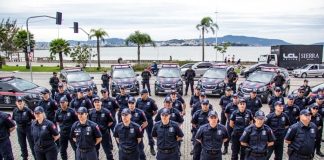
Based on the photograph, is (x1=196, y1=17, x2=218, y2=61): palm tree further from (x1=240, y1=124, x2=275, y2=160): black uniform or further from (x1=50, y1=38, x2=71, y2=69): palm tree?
(x1=240, y1=124, x2=275, y2=160): black uniform

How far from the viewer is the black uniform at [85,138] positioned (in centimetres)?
786

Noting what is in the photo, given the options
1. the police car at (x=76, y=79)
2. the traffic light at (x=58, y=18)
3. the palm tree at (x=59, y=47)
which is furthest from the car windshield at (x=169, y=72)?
the palm tree at (x=59, y=47)

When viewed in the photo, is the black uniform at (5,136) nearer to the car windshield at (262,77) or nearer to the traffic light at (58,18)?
the car windshield at (262,77)

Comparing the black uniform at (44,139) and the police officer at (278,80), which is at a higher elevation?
the police officer at (278,80)

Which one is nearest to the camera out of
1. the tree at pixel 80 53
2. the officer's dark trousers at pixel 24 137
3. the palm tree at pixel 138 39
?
the officer's dark trousers at pixel 24 137

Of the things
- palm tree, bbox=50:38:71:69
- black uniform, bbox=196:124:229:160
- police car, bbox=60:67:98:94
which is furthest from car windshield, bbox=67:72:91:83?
palm tree, bbox=50:38:71:69

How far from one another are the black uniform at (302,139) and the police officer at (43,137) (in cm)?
542

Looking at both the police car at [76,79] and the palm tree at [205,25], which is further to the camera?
the palm tree at [205,25]

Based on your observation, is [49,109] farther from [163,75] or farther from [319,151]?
[163,75]

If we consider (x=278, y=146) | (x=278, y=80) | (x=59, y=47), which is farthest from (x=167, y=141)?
(x=59, y=47)

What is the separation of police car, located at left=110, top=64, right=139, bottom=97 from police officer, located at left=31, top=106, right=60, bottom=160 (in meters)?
12.0

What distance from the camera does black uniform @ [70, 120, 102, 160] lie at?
25.8 ft

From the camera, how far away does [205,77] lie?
71.3 feet

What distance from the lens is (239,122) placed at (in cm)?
934
